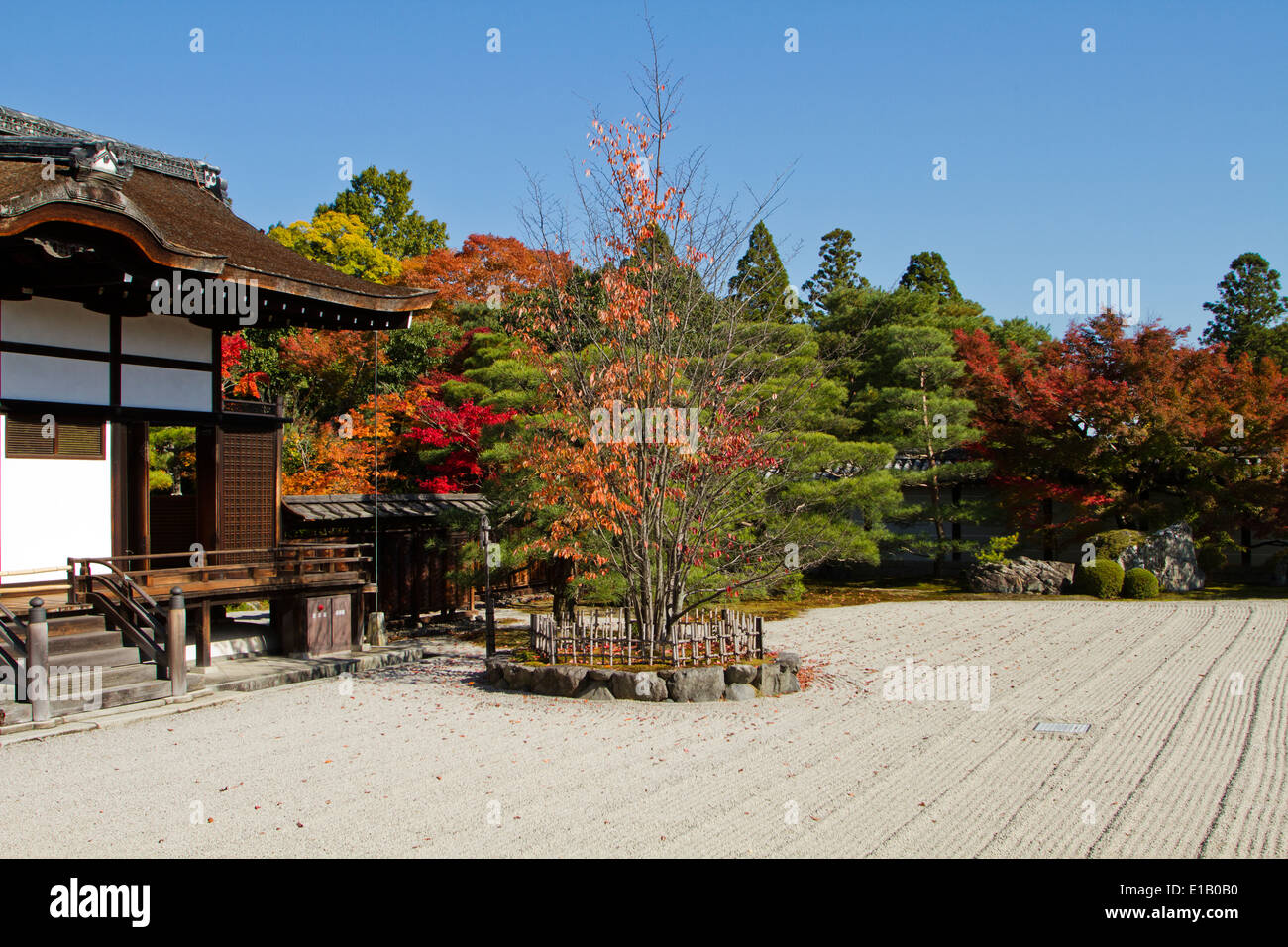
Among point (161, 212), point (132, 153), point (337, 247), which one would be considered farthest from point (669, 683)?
point (337, 247)

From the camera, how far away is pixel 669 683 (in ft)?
32.9

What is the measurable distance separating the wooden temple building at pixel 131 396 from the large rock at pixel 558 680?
170 inches

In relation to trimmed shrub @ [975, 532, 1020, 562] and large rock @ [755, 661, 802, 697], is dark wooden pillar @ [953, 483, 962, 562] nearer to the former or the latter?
trimmed shrub @ [975, 532, 1020, 562]

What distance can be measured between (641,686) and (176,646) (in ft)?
17.3

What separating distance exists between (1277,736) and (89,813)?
9642 millimetres

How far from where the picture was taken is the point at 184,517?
15.8 metres

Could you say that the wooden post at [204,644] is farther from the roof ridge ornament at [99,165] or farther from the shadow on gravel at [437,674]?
the roof ridge ornament at [99,165]

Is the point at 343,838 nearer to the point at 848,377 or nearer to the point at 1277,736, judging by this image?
the point at 1277,736

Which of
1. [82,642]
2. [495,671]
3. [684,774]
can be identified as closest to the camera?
[684,774]

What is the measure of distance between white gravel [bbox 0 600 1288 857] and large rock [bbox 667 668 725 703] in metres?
0.26

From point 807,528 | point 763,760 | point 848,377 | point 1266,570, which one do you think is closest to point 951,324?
point 848,377

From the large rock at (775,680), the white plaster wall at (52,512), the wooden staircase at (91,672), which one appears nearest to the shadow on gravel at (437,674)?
the wooden staircase at (91,672)

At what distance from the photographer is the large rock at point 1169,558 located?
21.2m

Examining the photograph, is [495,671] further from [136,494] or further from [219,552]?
[136,494]
